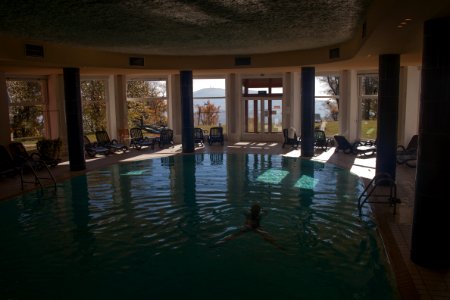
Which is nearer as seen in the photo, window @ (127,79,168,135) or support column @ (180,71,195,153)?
support column @ (180,71,195,153)

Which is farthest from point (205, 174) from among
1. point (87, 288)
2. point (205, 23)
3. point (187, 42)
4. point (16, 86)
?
point (16, 86)

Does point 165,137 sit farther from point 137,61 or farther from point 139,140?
point 137,61

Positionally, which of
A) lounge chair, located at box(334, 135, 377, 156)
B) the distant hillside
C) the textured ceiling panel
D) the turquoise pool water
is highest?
the textured ceiling panel

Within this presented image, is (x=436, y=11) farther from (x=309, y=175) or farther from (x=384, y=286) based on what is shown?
(x=309, y=175)

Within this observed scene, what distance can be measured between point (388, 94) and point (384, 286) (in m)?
6.24

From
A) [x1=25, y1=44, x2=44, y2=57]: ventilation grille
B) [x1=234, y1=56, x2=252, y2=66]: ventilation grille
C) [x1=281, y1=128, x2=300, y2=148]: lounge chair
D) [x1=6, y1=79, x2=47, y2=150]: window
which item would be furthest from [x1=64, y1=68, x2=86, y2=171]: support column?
[x1=281, y1=128, x2=300, y2=148]: lounge chair

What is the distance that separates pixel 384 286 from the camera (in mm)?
5227

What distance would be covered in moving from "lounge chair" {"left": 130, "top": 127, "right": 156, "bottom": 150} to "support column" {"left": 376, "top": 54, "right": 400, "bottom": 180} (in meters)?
11.4

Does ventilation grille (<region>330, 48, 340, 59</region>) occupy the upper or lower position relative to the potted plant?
upper

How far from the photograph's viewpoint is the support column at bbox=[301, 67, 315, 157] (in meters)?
15.9

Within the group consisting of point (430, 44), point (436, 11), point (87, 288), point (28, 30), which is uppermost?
point (28, 30)

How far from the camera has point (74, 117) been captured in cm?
1376

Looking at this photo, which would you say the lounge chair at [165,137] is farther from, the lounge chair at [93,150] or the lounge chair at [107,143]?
the lounge chair at [93,150]

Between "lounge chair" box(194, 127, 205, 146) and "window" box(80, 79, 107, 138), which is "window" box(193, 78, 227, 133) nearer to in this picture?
"lounge chair" box(194, 127, 205, 146)
